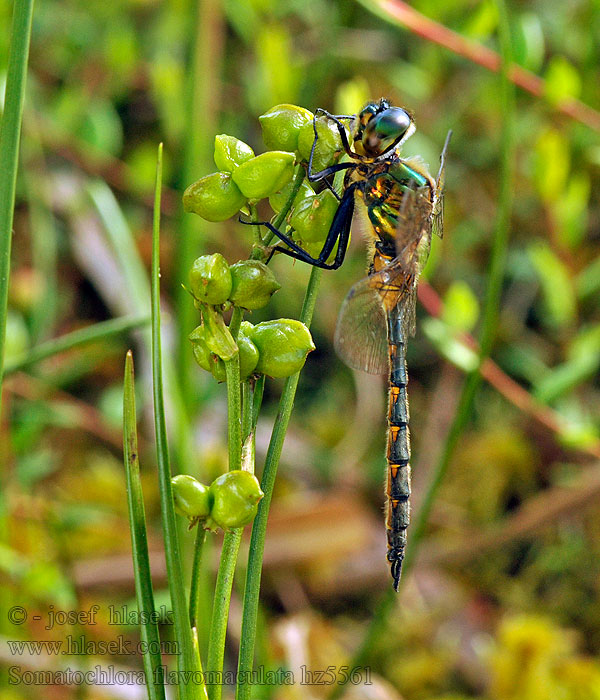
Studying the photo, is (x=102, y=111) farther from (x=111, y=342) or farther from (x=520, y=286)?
(x=520, y=286)

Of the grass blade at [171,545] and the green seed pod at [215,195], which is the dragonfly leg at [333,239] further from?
the grass blade at [171,545]

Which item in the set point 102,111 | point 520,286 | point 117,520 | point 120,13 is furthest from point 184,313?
point 120,13

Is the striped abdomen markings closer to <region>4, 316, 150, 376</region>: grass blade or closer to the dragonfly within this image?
the dragonfly

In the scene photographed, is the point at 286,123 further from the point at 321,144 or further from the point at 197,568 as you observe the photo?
the point at 197,568

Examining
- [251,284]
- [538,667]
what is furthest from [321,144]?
[538,667]

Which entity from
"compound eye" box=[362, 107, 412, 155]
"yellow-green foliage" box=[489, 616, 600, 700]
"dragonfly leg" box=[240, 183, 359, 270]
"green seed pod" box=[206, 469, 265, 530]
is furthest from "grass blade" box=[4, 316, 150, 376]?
"yellow-green foliage" box=[489, 616, 600, 700]
